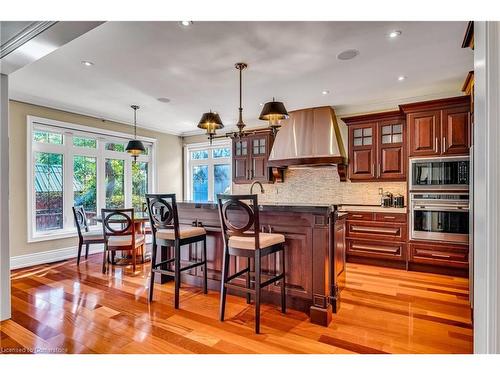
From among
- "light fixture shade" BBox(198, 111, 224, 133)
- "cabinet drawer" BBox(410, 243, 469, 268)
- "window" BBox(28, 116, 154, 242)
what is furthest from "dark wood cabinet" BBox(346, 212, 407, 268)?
"window" BBox(28, 116, 154, 242)

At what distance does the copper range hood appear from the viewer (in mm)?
4496

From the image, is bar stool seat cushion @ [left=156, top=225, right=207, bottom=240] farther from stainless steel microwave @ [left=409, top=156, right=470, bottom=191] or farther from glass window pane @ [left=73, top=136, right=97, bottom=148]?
glass window pane @ [left=73, top=136, right=97, bottom=148]

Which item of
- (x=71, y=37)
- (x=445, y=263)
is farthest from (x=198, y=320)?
(x=445, y=263)

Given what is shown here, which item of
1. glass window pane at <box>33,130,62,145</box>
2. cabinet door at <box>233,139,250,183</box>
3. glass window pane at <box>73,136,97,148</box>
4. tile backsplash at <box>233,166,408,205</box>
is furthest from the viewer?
cabinet door at <box>233,139,250,183</box>

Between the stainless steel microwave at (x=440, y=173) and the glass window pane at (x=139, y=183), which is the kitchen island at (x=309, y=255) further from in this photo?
the glass window pane at (x=139, y=183)

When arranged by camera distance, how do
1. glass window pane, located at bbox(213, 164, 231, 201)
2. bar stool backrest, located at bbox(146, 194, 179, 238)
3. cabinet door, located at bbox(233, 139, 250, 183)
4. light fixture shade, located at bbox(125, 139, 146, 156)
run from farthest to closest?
glass window pane, located at bbox(213, 164, 231, 201) < cabinet door, located at bbox(233, 139, 250, 183) < light fixture shade, located at bbox(125, 139, 146, 156) < bar stool backrest, located at bbox(146, 194, 179, 238)

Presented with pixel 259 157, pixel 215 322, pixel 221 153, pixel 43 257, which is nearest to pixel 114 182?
pixel 43 257

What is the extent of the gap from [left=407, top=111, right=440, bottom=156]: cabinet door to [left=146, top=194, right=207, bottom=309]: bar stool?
3.10 metres

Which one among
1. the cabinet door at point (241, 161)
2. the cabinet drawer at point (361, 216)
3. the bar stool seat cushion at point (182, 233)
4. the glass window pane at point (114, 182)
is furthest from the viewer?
the cabinet door at point (241, 161)

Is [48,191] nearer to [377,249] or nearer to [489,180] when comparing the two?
[377,249]

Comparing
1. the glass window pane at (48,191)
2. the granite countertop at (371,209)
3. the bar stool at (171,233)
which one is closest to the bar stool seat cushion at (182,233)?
the bar stool at (171,233)

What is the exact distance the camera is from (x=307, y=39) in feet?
8.44

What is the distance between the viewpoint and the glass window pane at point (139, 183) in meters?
5.92

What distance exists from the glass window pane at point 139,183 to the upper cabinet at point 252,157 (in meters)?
2.02
